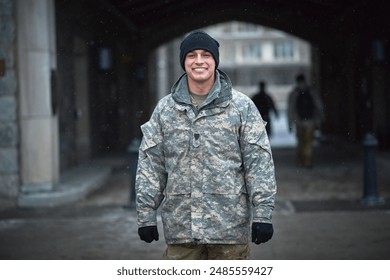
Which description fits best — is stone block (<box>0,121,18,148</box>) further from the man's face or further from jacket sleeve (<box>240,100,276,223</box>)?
jacket sleeve (<box>240,100,276,223</box>)

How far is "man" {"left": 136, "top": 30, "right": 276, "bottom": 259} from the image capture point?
344cm

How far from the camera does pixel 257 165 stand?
344 centimetres

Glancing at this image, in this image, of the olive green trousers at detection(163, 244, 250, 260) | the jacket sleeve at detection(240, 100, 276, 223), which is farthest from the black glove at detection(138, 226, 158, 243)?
the jacket sleeve at detection(240, 100, 276, 223)

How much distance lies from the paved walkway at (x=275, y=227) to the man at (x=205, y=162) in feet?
8.32

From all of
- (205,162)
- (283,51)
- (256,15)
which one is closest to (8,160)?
(205,162)

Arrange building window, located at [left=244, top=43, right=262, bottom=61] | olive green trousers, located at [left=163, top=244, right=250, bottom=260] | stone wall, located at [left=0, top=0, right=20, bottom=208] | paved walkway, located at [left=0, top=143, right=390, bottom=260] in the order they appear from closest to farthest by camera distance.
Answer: olive green trousers, located at [left=163, top=244, right=250, bottom=260], paved walkway, located at [left=0, top=143, right=390, bottom=260], stone wall, located at [left=0, top=0, right=20, bottom=208], building window, located at [left=244, top=43, right=262, bottom=61]

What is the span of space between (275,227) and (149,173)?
390cm

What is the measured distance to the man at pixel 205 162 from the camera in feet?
11.3

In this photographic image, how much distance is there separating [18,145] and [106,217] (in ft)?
5.92

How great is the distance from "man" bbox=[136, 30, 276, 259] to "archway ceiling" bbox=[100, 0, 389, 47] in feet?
36.9

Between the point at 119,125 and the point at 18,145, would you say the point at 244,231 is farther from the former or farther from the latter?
the point at 119,125

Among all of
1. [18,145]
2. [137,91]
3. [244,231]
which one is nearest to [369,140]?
[18,145]

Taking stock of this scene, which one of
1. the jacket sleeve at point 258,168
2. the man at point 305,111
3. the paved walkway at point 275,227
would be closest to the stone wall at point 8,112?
the paved walkway at point 275,227
